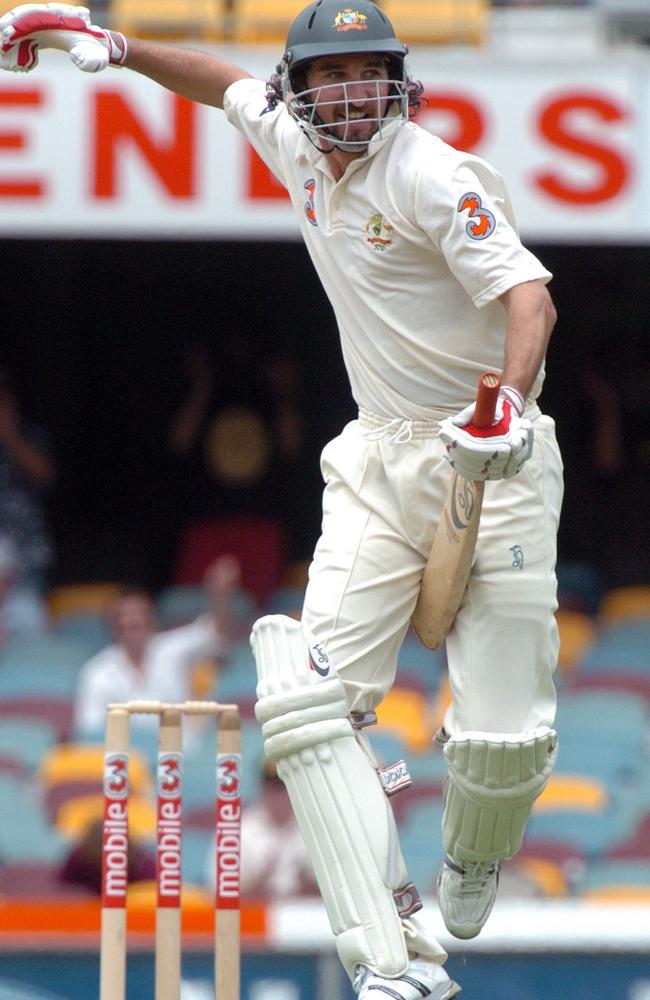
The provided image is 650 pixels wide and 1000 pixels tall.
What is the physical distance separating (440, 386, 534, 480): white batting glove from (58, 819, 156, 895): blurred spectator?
326 centimetres

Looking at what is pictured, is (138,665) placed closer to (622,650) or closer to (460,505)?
(622,650)

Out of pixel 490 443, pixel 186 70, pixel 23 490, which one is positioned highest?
pixel 186 70

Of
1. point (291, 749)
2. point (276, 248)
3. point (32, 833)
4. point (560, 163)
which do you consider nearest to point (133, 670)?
point (32, 833)

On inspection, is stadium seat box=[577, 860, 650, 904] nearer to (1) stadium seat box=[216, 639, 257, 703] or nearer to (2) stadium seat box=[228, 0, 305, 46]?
(1) stadium seat box=[216, 639, 257, 703]

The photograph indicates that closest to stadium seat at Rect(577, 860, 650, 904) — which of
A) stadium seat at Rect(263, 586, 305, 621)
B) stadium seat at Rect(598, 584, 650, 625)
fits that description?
stadium seat at Rect(598, 584, 650, 625)

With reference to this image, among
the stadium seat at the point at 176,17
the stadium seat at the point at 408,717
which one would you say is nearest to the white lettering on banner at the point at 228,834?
the stadium seat at the point at 408,717

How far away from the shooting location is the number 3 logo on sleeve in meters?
3.59

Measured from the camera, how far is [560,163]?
823 centimetres

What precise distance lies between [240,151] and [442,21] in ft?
3.70

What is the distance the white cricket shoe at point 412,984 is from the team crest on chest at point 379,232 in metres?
1.43

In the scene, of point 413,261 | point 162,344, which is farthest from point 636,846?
point 162,344

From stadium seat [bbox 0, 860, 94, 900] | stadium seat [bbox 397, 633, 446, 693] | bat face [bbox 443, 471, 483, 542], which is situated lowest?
stadium seat [bbox 0, 860, 94, 900]

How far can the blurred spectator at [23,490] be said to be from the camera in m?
9.00

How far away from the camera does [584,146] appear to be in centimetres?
820
